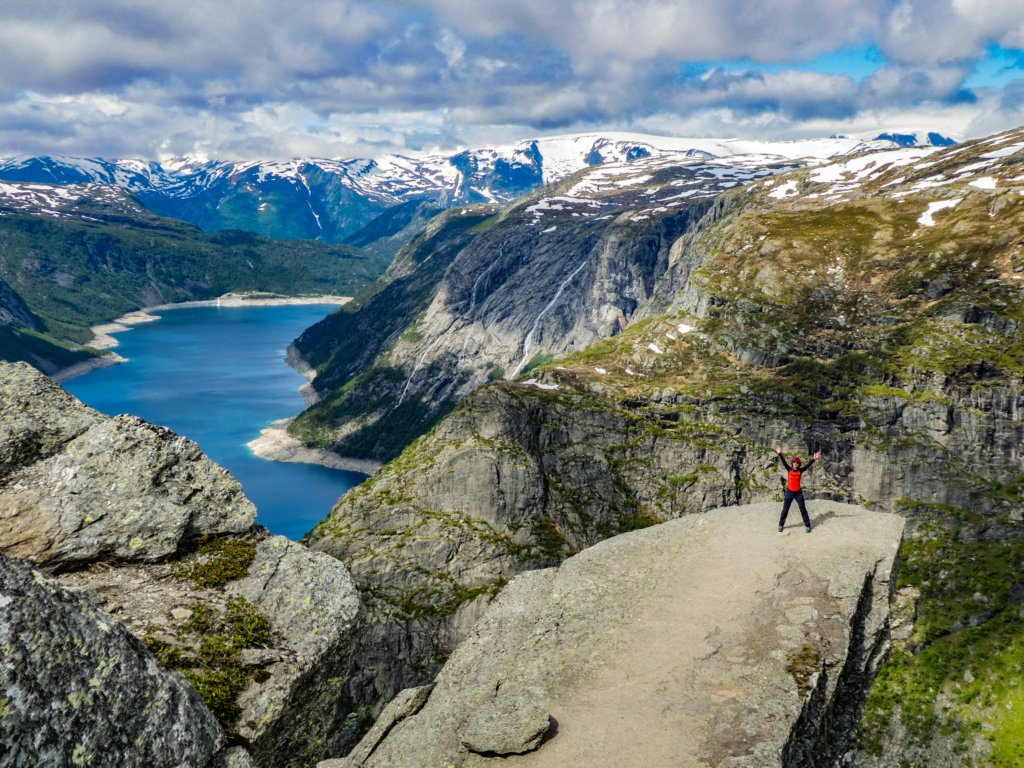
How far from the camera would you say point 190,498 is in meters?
17.2

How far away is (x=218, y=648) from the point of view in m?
14.1

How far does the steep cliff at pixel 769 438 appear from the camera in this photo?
A: 126812 millimetres

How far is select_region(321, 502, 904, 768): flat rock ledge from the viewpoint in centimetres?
2002

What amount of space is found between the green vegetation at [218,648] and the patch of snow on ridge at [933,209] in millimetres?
202936

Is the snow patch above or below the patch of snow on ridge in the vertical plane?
above

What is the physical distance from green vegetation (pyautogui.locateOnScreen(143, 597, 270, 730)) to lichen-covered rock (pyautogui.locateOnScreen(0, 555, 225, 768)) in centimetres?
153

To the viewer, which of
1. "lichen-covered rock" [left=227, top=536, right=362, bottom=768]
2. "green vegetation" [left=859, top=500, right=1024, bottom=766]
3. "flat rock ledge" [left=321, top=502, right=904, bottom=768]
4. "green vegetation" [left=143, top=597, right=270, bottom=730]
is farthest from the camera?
"green vegetation" [left=859, top=500, right=1024, bottom=766]

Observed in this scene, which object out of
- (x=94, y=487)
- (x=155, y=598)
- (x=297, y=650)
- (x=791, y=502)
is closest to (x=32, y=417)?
(x=94, y=487)

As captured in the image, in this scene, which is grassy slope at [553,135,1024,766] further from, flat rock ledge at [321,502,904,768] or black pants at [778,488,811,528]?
flat rock ledge at [321,502,904,768]

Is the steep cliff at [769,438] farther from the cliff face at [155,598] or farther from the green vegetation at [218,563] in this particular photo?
the cliff face at [155,598]

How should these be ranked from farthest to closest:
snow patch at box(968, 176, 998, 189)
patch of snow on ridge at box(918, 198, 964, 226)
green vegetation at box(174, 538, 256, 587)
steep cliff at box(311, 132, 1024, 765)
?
1. snow patch at box(968, 176, 998, 189)
2. patch of snow on ridge at box(918, 198, 964, 226)
3. steep cliff at box(311, 132, 1024, 765)
4. green vegetation at box(174, 538, 256, 587)

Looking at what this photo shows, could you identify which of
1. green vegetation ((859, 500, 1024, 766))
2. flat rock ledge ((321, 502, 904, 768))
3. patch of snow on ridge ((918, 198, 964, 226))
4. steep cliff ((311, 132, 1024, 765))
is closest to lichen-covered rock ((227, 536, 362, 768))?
flat rock ledge ((321, 502, 904, 768))

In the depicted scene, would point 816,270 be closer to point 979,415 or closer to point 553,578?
point 979,415

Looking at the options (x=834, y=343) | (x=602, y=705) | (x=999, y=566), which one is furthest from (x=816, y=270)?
(x=602, y=705)
